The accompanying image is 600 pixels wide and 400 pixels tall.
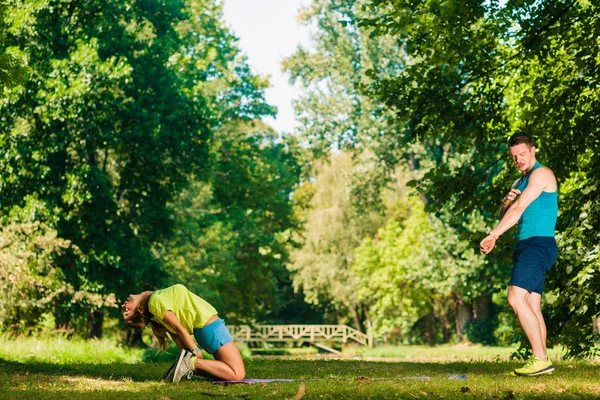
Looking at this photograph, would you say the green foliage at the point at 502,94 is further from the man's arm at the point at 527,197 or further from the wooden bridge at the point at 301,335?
the wooden bridge at the point at 301,335

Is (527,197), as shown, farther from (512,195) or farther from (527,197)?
(512,195)

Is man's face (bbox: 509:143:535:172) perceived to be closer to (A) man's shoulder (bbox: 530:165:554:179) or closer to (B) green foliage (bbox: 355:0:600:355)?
(A) man's shoulder (bbox: 530:165:554:179)

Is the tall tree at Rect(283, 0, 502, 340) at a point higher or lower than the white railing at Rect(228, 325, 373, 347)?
higher

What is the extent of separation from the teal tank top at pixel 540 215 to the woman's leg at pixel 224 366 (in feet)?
10.8

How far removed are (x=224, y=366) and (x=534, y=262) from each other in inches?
133

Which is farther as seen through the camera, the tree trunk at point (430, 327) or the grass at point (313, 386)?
the tree trunk at point (430, 327)

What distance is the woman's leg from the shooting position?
8.34 meters

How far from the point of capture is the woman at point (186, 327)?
26.7 ft

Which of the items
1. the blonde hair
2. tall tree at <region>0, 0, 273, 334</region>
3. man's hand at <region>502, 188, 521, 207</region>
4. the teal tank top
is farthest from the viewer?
tall tree at <region>0, 0, 273, 334</region>

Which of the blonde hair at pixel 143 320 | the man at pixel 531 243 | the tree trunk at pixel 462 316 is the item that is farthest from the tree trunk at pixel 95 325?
the tree trunk at pixel 462 316

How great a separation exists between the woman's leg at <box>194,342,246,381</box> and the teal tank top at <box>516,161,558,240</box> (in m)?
3.28

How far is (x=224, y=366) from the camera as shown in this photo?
27.6 ft

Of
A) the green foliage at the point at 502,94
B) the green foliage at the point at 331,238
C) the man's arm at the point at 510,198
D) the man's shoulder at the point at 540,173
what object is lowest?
the man's arm at the point at 510,198

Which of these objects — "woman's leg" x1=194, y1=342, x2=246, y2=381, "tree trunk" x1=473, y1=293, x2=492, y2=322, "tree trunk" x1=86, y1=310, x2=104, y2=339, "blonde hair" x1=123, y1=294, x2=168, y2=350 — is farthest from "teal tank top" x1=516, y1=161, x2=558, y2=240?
"tree trunk" x1=473, y1=293, x2=492, y2=322
